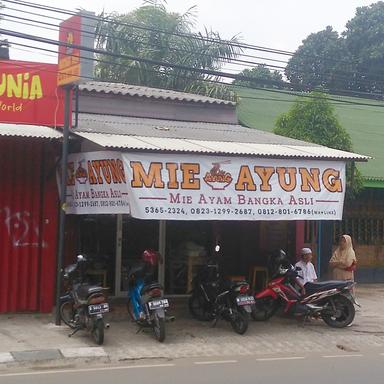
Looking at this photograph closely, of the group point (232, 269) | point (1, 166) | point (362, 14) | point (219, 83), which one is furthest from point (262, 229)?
point (362, 14)

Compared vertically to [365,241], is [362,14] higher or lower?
higher

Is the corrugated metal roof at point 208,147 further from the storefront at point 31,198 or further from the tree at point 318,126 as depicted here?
the tree at point 318,126

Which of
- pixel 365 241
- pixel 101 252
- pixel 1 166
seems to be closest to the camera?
pixel 1 166

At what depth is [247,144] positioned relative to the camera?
36.8 ft

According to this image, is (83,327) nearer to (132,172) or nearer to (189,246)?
(132,172)

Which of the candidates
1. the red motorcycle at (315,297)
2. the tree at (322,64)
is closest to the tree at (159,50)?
A: the tree at (322,64)

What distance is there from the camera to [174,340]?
32.0 ft

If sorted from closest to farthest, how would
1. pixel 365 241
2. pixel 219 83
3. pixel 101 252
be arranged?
pixel 101 252 < pixel 365 241 < pixel 219 83

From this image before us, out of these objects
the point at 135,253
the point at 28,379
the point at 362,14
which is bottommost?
the point at 28,379

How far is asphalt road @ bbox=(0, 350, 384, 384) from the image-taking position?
732cm

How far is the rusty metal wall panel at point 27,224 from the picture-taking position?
10984 mm

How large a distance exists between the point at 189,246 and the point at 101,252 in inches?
72.7

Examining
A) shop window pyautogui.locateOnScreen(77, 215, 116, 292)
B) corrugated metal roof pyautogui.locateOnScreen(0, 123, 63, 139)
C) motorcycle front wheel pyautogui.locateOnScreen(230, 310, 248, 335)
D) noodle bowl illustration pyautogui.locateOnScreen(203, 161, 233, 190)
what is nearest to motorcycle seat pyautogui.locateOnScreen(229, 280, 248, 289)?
motorcycle front wheel pyautogui.locateOnScreen(230, 310, 248, 335)

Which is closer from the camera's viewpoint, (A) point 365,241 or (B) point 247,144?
(B) point 247,144
